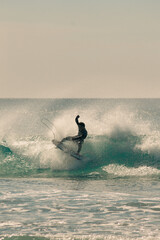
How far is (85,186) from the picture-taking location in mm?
18688

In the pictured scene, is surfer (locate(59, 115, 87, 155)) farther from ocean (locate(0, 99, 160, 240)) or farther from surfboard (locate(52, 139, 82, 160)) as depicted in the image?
ocean (locate(0, 99, 160, 240))

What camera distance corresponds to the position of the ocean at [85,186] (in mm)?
12168

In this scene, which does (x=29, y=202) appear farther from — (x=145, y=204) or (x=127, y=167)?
(x=127, y=167)

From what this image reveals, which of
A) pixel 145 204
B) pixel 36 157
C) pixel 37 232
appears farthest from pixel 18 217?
pixel 36 157

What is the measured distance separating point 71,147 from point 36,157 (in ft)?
8.51

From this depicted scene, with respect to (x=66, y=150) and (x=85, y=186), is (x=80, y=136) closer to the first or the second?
(x=66, y=150)

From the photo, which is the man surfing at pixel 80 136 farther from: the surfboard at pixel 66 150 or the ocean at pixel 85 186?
the ocean at pixel 85 186

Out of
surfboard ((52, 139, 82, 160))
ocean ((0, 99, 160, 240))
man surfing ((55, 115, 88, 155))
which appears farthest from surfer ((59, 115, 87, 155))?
ocean ((0, 99, 160, 240))

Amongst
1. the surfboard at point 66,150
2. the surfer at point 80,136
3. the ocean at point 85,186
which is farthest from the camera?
the surfboard at point 66,150

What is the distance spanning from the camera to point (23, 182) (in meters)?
19.8

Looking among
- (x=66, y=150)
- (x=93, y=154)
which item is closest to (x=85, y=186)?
(x=66, y=150)

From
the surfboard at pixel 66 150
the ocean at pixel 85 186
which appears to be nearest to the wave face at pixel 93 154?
the ocean at pixel 85 186

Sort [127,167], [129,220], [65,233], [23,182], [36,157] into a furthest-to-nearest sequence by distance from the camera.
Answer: [36,157] < [127,167] < [23,182] < [129,220] < [65,233]

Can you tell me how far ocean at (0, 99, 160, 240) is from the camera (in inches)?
479
